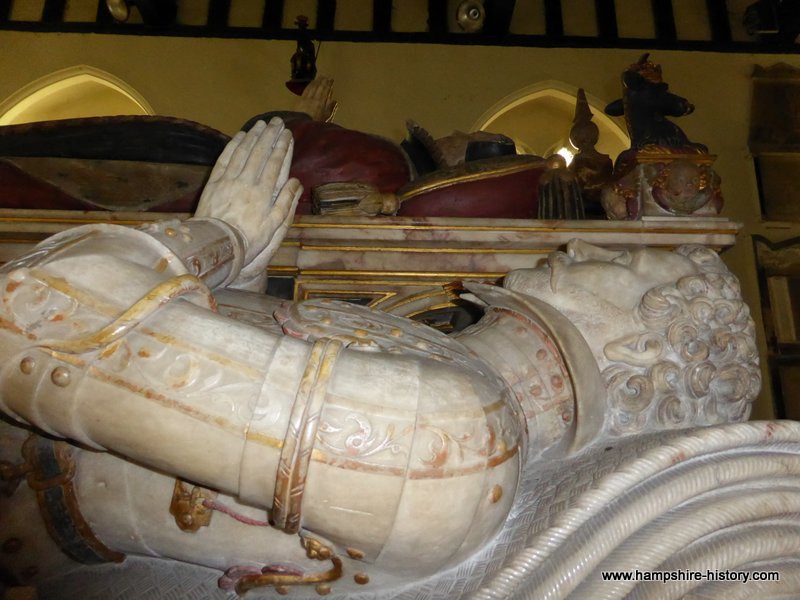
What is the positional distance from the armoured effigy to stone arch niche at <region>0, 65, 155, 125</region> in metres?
4.74

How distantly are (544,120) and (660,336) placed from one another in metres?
5.08

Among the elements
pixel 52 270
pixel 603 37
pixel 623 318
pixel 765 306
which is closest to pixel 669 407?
pixel 623 318

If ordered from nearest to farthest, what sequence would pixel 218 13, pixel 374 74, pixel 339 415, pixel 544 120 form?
1. pixel 339 415
2. pixel 374 74
3. pixel 218 13
4. pixel 544 120

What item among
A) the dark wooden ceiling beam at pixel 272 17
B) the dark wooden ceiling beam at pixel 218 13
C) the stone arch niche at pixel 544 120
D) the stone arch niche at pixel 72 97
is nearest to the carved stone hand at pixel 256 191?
the stone arch niche at pixel 544 120

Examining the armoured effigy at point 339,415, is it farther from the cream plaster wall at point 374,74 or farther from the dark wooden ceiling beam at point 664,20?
the dark wooden ceiling beam at point 664,20

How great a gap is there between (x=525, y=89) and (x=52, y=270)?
16.3 ft

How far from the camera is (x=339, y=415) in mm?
661

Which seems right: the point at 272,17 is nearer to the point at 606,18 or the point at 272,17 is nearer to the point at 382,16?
the point at 382,16

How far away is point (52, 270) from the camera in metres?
0.68

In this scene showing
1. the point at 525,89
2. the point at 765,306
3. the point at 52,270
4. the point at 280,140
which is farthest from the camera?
the point at 525,89

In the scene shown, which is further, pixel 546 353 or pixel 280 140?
pixel 280 140

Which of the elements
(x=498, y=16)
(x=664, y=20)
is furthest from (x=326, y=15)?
(x=664, y=20)

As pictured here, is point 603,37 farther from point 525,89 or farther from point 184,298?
point 184,298

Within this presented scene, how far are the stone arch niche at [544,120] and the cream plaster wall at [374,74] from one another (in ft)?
0.27
